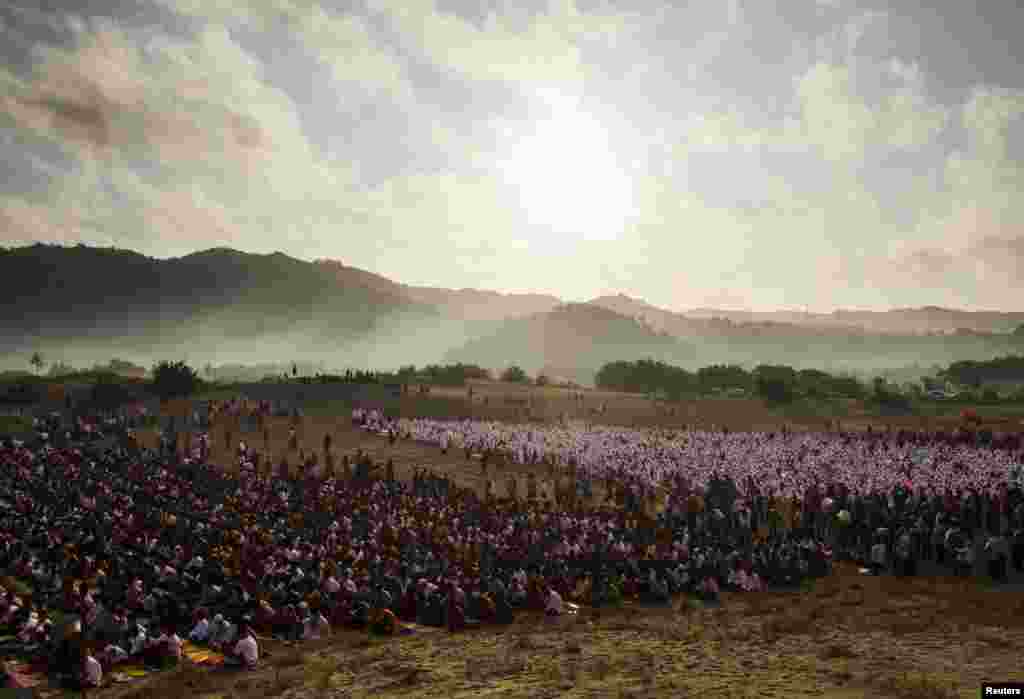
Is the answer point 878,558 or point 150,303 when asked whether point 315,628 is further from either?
point 150,303

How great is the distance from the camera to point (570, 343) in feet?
565

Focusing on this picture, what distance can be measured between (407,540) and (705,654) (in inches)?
338

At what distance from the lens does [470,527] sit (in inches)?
722

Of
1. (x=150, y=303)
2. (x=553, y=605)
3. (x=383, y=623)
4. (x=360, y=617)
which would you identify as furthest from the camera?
(x=150, y=303)

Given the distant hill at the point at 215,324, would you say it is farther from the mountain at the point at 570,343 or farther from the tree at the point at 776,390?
the tree at the point at 776,390

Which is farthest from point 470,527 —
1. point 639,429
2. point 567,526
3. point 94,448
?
point 639,429

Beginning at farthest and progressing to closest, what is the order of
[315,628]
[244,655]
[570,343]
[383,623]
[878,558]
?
[570,343], [878,558], [383,623], [315,628], [244,655]

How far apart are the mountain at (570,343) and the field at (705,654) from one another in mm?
138194

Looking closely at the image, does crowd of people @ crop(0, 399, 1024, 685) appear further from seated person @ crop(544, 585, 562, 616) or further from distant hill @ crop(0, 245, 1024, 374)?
distant hill @ crop(0, 245, 1024, 374)

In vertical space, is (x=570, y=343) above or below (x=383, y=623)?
above

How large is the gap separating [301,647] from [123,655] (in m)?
2.88

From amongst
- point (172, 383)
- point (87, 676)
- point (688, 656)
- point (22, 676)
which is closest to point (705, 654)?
point (688, 656)

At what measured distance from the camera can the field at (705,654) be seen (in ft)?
31.4

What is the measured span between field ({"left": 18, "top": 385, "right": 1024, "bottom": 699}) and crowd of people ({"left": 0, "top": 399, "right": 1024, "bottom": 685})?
750mm
